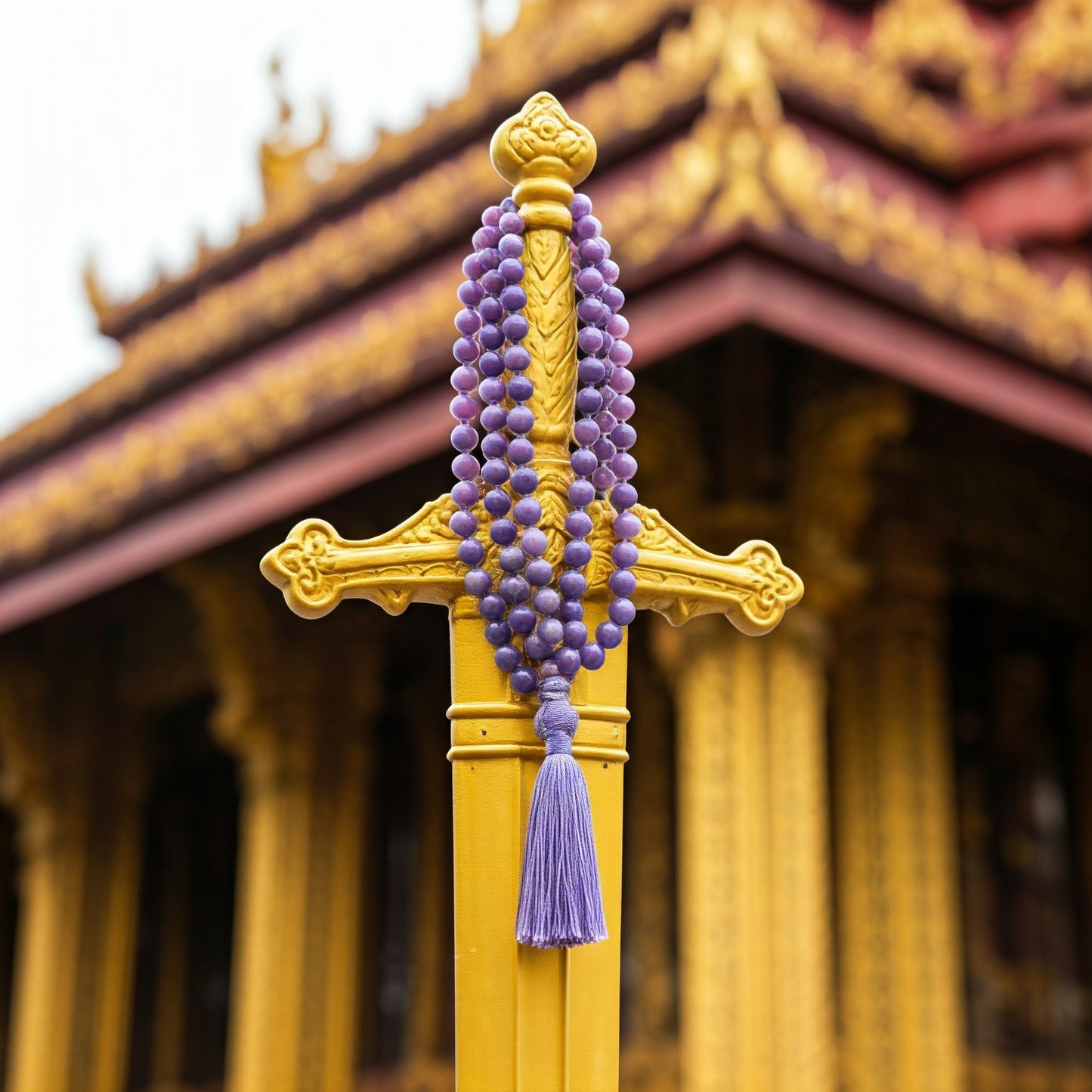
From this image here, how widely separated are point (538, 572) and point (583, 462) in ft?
0.50

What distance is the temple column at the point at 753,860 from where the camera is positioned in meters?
5.15

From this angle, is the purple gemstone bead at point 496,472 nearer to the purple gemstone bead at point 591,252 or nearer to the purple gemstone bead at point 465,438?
the purple gemstone bead at point 465,438

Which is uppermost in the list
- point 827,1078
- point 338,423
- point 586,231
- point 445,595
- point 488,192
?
point 488,192

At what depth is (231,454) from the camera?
244 inches

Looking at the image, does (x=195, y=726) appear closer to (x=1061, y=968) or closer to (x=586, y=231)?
(x=1061, y=968)

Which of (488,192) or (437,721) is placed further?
(437,721)

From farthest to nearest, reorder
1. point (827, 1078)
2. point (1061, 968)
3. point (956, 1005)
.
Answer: point (1061, 968) < point (956, 1005) < point (827, 1078)

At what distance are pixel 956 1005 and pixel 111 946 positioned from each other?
4320 millimetres

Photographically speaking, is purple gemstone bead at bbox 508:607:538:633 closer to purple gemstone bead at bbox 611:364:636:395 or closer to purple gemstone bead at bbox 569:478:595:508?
purple gemstone bead at bbox 569:478:595:508

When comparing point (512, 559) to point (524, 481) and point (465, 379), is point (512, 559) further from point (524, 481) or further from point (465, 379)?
point (465, 379)

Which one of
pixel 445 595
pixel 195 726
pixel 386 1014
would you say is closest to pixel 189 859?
pixel 195 726

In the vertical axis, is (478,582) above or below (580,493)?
below

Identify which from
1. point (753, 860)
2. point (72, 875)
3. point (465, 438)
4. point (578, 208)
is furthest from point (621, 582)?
point (72, 875)

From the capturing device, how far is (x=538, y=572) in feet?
6.40
